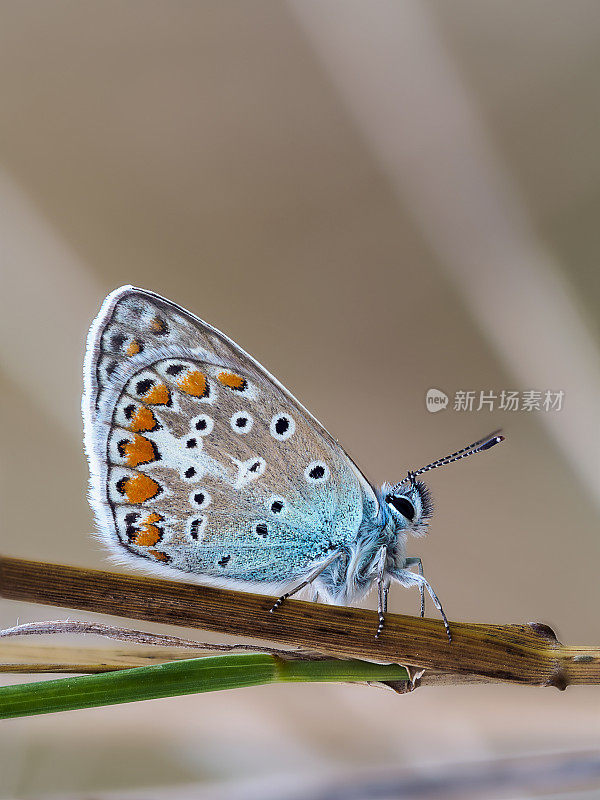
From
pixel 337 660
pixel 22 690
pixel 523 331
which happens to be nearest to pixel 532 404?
pixel 523 331

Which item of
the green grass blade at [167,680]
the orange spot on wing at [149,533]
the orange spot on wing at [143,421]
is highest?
the orange spot on wing at [143,421]

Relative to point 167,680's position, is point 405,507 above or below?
above

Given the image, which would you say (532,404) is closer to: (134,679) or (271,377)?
(271,377)

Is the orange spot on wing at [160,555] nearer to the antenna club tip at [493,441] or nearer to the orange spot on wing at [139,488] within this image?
the orange spot on wing at [139,488]

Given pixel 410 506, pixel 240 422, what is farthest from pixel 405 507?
pixel 240 422

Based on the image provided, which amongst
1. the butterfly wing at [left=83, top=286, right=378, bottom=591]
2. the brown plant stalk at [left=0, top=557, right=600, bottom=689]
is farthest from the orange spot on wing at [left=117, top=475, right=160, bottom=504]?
the brown plant stalk at [left=0, top=557, right=600, bottom=689]

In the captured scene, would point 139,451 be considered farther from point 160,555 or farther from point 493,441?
point 493,441

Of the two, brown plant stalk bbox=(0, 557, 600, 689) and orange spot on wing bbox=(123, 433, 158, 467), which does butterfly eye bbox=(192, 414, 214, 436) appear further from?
brown plant stalk bbox=(0, 557, 600, 689)

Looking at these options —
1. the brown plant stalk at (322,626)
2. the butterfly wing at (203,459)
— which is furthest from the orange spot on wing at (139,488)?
the brown plant stalk at (322,626)
